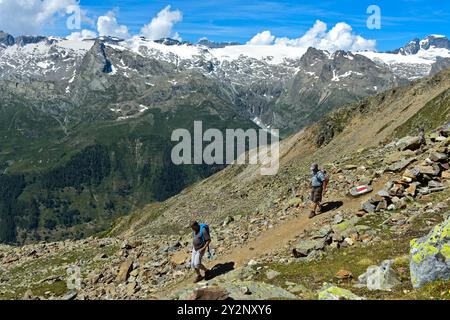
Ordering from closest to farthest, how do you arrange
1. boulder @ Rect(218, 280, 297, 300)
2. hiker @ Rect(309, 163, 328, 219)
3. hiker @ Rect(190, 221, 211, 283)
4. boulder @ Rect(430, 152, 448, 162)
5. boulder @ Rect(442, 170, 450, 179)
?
boulder @ Rect(218, 280, 297, 300) → hiker @ Rect(190, 221, 211, 283) → boulder @ Rect(442, 170, 450, 179) → boulder @ Rect(430, 152, 448, 162) → hiker @ Rect(309, 163, 328, 219)

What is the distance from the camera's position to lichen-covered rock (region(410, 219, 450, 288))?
17.1 m

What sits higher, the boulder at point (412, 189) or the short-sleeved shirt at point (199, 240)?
the boulder at point (412, 189)

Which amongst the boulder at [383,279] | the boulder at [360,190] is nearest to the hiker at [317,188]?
the boulder at [360,190]

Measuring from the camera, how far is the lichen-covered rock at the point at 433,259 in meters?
17.1

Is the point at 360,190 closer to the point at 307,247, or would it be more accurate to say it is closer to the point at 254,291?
the point at 307,247

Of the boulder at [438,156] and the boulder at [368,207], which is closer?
the boulder at [368,207]

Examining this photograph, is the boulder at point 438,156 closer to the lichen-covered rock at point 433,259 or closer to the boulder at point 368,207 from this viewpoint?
the boulder at point 368,207

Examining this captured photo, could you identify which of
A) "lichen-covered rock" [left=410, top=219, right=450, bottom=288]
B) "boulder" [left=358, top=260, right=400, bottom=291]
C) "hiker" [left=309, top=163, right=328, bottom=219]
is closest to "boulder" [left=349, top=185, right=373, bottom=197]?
"hiker" [left=309, top=163, right=328, bottom=219]

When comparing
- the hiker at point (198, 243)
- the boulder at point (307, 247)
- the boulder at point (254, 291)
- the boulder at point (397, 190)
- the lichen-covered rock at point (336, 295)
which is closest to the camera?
the lichen-covered rock at point (336, 295)

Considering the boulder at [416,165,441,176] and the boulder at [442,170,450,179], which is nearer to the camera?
the boulder at [442,170,450,179]

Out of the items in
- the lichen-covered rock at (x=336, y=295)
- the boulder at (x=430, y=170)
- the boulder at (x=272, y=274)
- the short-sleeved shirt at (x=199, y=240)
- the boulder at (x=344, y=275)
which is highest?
the boulder at (x=430, y=170)

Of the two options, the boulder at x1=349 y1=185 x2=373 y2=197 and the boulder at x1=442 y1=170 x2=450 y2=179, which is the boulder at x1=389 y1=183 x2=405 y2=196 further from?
the boulder at x1=349 y1=185 x2=373 y2=197

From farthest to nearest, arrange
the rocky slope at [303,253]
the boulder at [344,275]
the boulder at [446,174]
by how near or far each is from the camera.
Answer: the boulder at [446,174] < the boulder at [344,275] < the rocky slope at [303,253]
